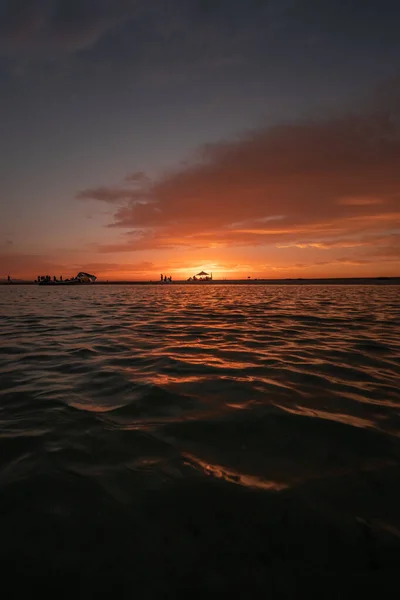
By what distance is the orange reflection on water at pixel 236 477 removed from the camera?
100.0 inches

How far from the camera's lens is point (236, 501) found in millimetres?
2373

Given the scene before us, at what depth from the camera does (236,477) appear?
104 inches

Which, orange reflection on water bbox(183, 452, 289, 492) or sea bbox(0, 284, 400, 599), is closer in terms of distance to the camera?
sea bbox(0, 284, 400, 599)

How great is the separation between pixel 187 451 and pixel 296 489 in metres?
1.08

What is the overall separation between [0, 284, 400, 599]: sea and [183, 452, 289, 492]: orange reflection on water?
0.6 inches

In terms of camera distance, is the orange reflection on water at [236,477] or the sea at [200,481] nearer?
the sea at [200,481]

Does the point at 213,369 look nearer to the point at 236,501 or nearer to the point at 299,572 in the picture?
the point at 236,501

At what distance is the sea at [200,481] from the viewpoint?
1835 mm

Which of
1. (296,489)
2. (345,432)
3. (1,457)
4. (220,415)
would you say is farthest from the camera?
(220,415)

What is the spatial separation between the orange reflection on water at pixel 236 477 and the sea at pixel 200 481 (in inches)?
0.6

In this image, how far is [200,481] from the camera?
8.51 ft

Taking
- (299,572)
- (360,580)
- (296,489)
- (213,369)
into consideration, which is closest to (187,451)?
A: (296,489)

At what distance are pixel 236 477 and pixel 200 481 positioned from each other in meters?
0.32

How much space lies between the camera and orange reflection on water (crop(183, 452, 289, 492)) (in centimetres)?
254
